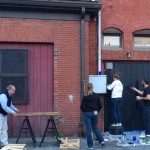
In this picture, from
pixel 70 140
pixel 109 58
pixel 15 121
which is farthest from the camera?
pixel 109 58

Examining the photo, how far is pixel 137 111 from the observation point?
548 inches

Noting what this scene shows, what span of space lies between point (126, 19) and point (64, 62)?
269 centimetres

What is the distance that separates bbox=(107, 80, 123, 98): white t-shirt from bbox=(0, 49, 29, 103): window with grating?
2.72 metres

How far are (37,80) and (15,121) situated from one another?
1461mm

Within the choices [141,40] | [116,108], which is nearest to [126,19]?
[141,40]

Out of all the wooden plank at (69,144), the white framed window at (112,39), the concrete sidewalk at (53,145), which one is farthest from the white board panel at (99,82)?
the wooden plank at (69,144)

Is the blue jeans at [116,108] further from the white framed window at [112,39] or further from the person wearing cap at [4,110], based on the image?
the person wearing cap at [4,110]

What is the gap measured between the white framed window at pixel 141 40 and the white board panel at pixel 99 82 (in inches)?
71.2

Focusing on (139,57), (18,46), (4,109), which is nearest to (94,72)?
(139,57)

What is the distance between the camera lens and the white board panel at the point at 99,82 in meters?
13.0

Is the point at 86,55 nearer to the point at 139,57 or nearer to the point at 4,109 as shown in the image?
the point at 139,57

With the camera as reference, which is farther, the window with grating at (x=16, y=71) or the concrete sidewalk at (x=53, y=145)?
the window with grating at (x=16, y=71)

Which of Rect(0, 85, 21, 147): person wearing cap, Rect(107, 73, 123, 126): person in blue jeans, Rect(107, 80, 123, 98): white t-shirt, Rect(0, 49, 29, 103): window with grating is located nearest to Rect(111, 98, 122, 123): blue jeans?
Rect(107, 73, 123, 126): person in blue jeans

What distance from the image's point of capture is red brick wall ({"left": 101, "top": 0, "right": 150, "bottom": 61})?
13.5 metres
